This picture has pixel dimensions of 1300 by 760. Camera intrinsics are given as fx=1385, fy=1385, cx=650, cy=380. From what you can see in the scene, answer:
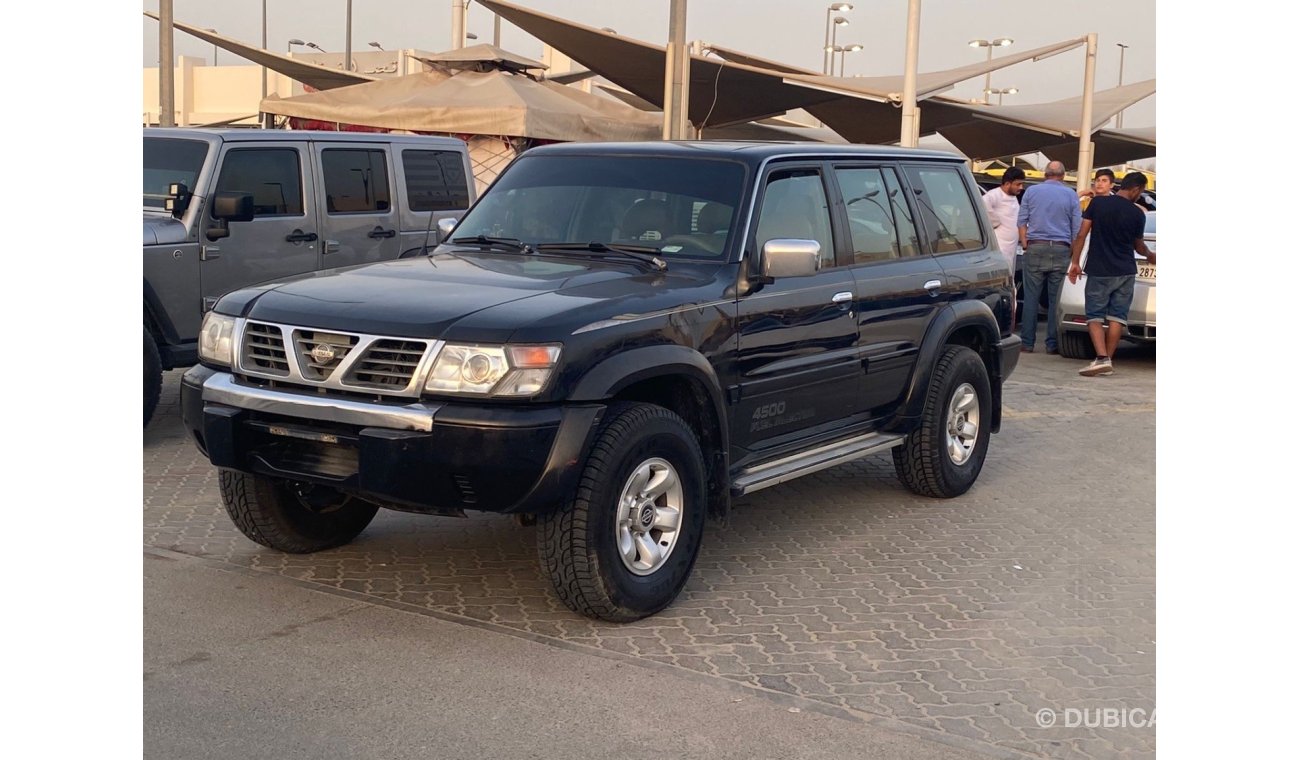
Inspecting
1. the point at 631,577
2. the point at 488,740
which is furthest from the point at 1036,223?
the point at 488,740

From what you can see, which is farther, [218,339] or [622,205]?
[622,205]

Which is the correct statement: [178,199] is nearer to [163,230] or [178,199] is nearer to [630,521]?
[163,230]

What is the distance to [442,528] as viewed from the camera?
266 inches

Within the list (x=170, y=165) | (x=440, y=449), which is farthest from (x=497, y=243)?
(x=170, y=165)

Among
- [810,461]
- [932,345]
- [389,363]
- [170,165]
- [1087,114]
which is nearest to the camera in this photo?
[389,363]

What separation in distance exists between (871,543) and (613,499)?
2.07 metres

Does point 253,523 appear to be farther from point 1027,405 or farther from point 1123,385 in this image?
point 1123,385

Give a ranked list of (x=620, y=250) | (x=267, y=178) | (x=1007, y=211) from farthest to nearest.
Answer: (x=1007, y=211) < (x=267, y=178) < (x=620, y=250)

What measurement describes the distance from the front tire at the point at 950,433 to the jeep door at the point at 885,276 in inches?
13.1

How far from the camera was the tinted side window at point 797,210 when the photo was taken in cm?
630

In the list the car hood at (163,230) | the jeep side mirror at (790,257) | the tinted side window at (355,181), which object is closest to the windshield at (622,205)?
the jeep side mirror at (790,257)

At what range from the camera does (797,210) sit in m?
6.52

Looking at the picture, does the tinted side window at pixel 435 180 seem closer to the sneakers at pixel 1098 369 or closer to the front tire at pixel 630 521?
the front tire at pixel 630 521

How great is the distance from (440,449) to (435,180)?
6.21 meters
